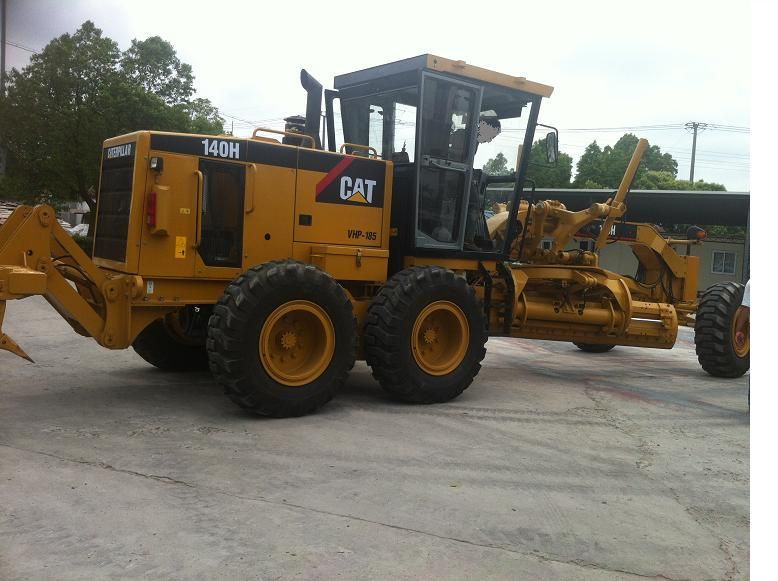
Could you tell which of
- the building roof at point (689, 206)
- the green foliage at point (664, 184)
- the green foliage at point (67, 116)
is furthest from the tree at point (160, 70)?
the green foliage at point (664, 184)

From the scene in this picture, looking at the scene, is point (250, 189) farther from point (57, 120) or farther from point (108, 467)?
point (57, 120)

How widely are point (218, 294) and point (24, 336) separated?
4.60 metres

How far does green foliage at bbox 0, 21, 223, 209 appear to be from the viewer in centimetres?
2270

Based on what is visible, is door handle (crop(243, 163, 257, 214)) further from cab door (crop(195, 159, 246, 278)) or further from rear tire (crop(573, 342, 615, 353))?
rear tire (crop(573, 342, 615, 353))

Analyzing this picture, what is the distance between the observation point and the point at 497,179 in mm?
8031

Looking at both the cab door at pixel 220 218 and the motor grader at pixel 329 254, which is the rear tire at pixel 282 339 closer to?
the motor grader at pixel 329 254

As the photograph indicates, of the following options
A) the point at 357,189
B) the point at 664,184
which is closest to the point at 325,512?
the point at 357,189

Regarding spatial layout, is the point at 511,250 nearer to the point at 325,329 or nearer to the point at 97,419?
the point at 325,329

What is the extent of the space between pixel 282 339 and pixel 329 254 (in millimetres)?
1051

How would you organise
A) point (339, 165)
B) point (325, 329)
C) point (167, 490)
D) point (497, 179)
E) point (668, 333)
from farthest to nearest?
point (668, 333) < point (497, 179) < point (339, 165) < point (325, 329) < point (167, 490)

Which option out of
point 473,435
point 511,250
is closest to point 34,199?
point 511,250

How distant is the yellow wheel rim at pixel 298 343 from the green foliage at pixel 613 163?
47469mm

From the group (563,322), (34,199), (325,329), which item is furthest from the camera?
(34,199)

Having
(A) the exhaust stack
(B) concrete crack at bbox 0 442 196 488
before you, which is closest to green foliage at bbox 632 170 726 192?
(A) the exhaust stack
